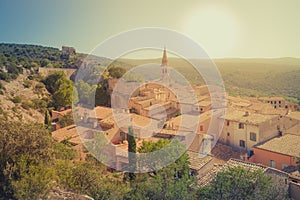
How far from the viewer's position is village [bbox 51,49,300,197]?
13248 millimetres

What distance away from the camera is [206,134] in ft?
58.4

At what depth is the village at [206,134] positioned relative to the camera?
43.5 ft

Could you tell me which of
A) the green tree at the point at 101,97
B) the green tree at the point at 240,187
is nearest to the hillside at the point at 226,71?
the green tree at the point at 101,97

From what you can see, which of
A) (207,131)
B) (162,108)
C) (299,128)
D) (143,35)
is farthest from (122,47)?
(299,128)

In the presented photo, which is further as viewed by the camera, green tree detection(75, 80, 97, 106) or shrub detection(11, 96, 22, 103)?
green tree detection(75, 80, 97, 106)

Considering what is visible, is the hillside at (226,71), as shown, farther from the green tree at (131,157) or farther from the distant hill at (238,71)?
the green tree at (131,157)

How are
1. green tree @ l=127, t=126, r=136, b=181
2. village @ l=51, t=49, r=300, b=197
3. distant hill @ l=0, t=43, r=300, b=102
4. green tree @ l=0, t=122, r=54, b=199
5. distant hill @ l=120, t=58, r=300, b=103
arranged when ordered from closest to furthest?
green tree @ l=0, t=122, r=54, b=199 < green tree @ l=127, t=126, r=136, b=181 < village @ l=51, t=49, r=300, b=197 < distant hill @ l=0, t=43, r=300, b=102 < distant hill @ l=120, t=58, r=300, b=103

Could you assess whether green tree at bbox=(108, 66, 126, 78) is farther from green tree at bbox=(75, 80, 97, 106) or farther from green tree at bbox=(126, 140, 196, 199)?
green tree at bbox=(126, 140, 196, 199)

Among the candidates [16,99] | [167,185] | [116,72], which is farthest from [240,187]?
[116,72]

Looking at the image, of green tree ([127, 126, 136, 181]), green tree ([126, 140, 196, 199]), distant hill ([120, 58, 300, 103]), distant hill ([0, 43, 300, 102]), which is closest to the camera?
green tree ([126, 140, 196, 199])

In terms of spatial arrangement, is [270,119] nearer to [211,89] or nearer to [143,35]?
[143,35]

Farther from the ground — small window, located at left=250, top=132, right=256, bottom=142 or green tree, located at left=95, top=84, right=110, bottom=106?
green tree, located at left=95, top=84, right=110, bottom=106

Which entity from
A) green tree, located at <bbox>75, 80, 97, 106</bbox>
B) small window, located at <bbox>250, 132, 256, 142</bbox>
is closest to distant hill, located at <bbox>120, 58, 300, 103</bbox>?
green tree, located at <bbox>75, 80, 97, 106</bbox>

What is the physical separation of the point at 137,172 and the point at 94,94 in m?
17.5
